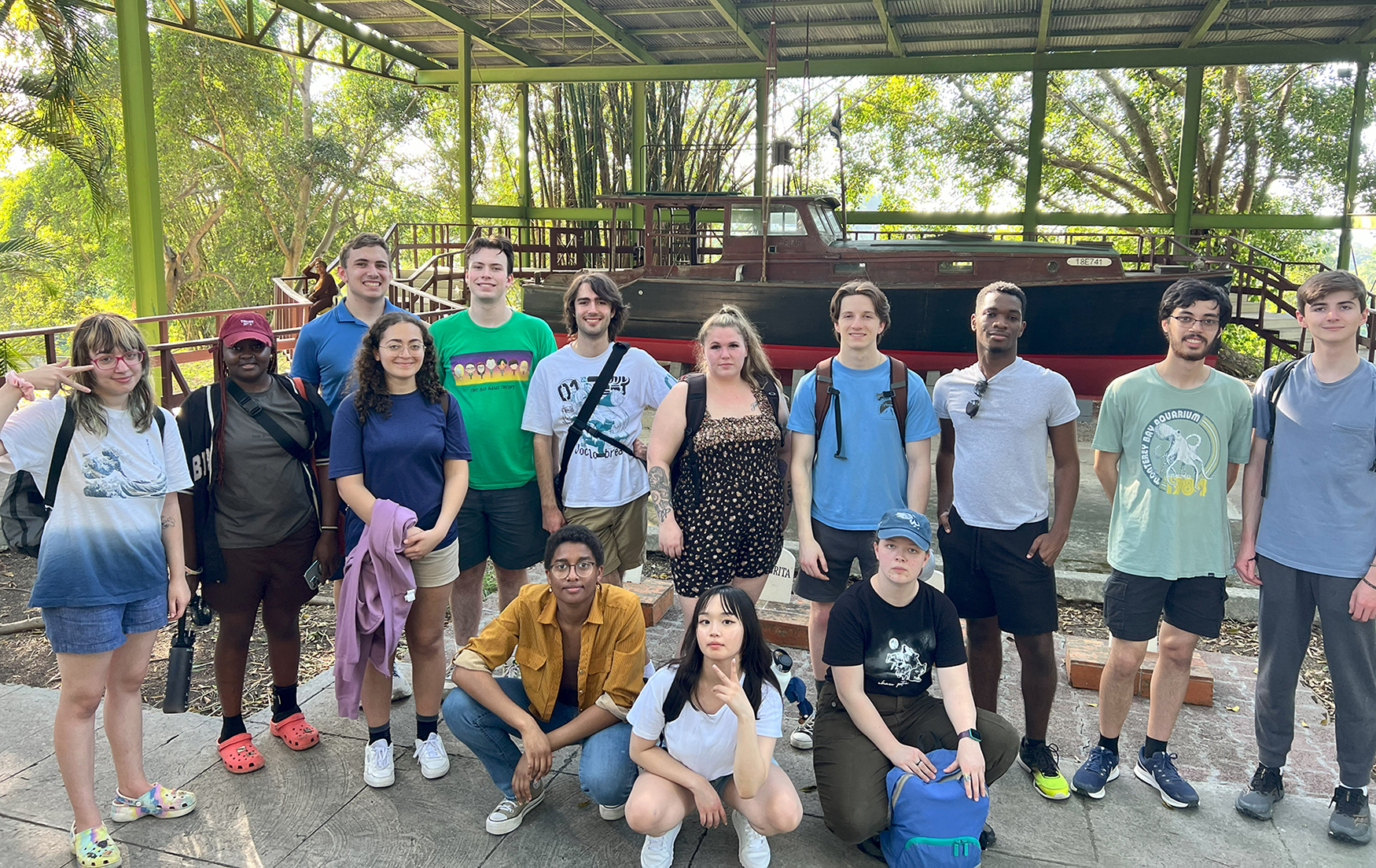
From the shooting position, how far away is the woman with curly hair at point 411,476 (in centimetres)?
280

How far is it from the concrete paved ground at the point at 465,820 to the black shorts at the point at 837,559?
61 centimetres

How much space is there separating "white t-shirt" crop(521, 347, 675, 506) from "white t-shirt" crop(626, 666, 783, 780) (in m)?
0.90

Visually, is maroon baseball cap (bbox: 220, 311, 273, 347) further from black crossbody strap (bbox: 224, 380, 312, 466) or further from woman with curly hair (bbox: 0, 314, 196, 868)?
woman with curly hair (bbox: 0, 314, 196, 868)

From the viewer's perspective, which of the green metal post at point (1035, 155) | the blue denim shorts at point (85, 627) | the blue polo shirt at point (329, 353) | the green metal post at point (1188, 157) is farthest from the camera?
the green metal post at point (1188, 157)

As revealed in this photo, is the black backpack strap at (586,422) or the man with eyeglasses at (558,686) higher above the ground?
the black backpack strap at (586,422)

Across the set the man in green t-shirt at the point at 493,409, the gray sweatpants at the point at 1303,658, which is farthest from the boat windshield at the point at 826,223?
the gray sweatpants at the point at 1303,658

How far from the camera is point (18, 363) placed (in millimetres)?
6004

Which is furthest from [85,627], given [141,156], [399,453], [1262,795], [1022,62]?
[1022,62]

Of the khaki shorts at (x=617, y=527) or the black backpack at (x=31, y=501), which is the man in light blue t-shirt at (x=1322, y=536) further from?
the black backpack at (x=31, y=501)

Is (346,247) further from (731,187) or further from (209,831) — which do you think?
(731,187)

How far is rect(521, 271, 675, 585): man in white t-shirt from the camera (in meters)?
3.19

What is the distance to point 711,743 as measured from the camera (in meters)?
2.43

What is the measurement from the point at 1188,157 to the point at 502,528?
41.1 ft

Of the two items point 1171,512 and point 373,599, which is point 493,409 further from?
point 1171,512
